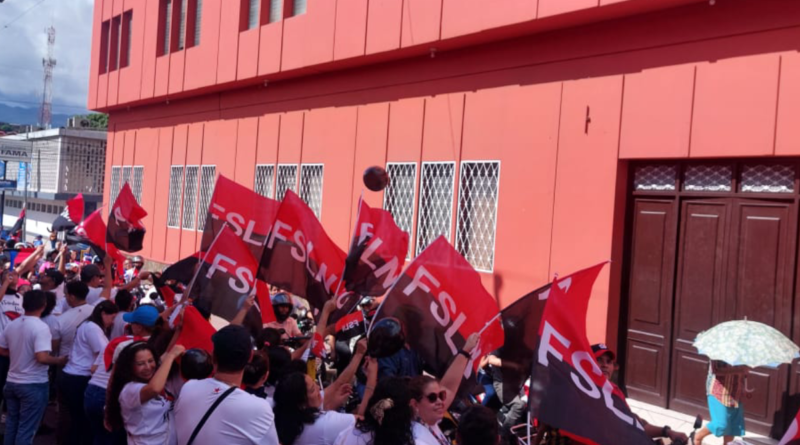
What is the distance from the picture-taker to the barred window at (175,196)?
19.6 meters

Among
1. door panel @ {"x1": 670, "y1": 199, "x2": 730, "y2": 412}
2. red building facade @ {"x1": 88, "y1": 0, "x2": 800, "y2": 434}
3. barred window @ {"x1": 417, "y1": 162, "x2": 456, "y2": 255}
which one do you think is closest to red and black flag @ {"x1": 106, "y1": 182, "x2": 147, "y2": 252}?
barred window @ {"x1": 417, "y1": 162, "x2": 456, "y2": 255}

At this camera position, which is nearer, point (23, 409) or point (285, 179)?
point (23, 409)

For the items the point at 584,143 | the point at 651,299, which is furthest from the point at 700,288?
the point at 584,143

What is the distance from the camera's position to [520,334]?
4.88 m

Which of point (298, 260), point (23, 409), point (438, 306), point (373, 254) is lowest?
point (23, 409)

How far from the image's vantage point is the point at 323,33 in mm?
13984

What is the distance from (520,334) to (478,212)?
21.5 feet

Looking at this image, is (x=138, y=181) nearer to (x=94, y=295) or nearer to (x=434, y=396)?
(x=94, y=295)

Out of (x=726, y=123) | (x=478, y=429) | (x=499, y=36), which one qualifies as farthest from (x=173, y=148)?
(x=478, y=429)

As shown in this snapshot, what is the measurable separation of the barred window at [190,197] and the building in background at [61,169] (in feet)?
40.5

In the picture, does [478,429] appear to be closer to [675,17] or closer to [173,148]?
[675,17]

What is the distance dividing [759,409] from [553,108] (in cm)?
453

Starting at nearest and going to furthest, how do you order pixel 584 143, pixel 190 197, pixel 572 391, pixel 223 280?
pixel 572 391 → pixel 223 280 → pixel 584 143 → pixel 190 197

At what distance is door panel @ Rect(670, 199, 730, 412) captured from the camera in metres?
8.61
